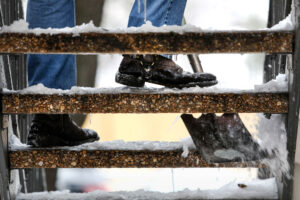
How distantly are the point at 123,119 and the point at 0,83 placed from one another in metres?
1.35

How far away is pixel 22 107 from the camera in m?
1.21

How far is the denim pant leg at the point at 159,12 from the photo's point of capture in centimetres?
138

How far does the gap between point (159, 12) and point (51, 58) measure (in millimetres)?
466

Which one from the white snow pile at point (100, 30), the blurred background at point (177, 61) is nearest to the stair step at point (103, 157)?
the white snow pile at point (100, 30)

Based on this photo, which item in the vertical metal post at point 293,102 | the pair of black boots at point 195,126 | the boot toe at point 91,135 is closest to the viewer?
the vertical metal post at point 293,102

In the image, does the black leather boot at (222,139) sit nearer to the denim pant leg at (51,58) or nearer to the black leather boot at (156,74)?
the black leather boot at (156,74)

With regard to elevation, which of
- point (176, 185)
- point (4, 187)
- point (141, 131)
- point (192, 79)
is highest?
point (192, 79)

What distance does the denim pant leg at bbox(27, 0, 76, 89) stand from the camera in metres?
1.46

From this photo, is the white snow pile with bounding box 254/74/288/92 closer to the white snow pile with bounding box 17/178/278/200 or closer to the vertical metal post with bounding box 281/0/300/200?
the vertical metal post with bounding box 281/0/300/200

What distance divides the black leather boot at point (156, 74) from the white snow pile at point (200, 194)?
14.8 inches

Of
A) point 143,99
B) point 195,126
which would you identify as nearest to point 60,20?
point 143,99

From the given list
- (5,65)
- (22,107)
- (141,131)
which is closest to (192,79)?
(22,107)

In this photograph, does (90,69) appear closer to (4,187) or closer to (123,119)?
(123,119)

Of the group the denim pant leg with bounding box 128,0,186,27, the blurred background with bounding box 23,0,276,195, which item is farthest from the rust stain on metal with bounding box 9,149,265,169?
the blurred background with bounding box 23,0,276,195
